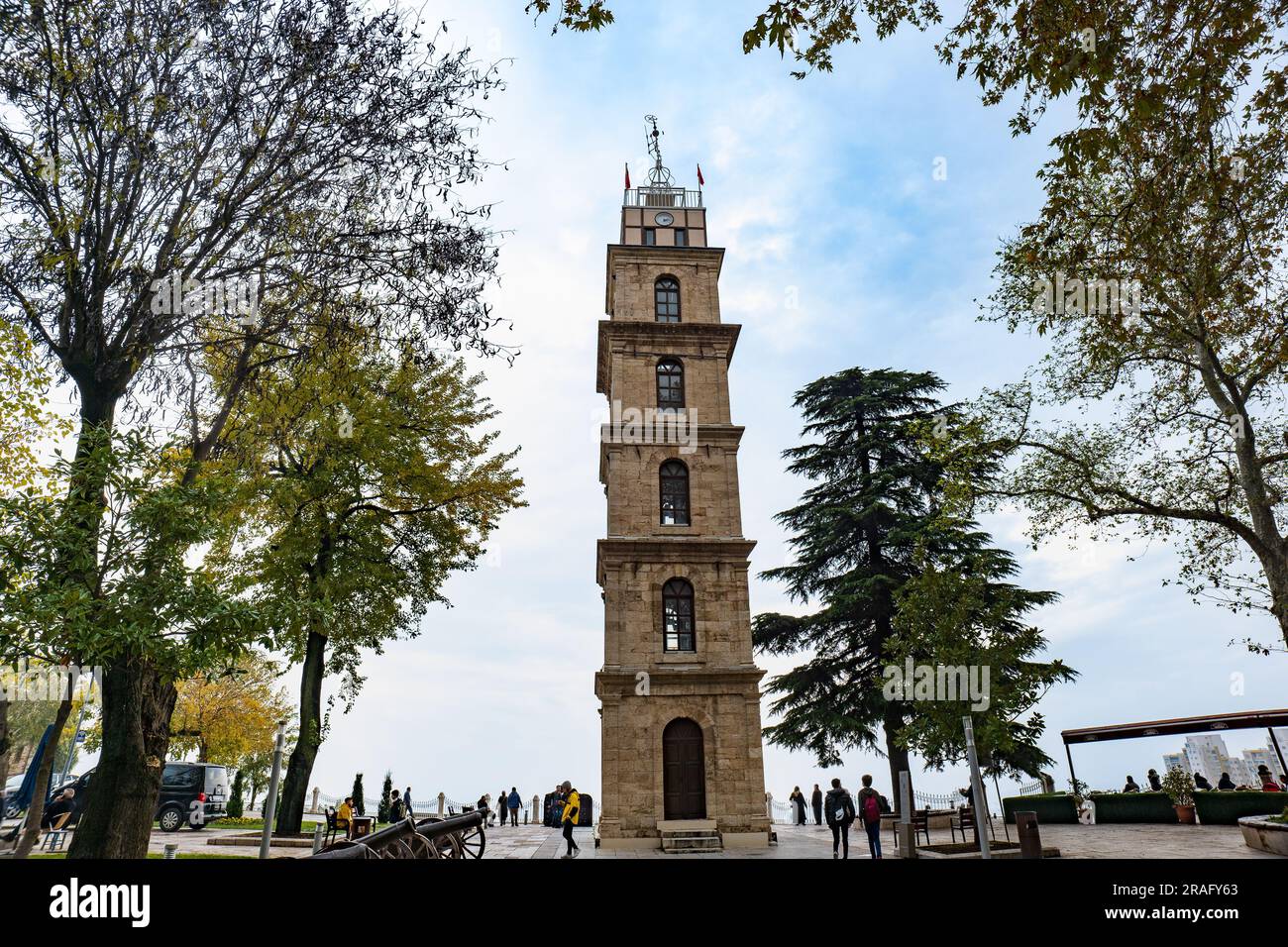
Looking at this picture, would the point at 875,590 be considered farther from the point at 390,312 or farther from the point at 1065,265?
the point at 390,312

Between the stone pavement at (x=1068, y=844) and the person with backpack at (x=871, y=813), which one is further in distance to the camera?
the person with backpack at (x=871, y=813)

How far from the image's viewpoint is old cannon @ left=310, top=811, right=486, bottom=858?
9.04m

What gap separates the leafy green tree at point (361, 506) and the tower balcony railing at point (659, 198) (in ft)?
37.4

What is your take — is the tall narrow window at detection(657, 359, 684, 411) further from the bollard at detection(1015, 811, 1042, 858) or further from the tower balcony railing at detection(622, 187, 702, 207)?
the bollard at detection(1015, 811, 1042, 858)

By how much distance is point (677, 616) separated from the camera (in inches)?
1047

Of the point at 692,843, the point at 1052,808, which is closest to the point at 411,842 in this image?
the point at 692,843

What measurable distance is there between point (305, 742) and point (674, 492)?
14259 millimetres

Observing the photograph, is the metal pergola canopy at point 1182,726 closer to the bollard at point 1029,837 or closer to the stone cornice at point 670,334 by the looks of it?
the bollard at point 1029,837

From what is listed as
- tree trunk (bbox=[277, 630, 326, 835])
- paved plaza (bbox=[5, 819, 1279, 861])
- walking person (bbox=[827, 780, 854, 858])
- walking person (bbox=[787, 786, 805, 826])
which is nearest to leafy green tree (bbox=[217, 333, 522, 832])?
tree trunk (bbox=[277, 630, 326, 835])

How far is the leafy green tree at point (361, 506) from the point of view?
2100 centimetres

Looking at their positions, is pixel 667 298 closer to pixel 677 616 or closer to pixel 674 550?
pixel 674 550

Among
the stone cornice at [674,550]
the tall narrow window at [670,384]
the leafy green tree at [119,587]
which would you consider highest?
the tall narrow window at [670,384]

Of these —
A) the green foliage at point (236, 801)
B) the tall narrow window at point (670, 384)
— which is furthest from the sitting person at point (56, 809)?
the tall narrow window at point (670, 384)
